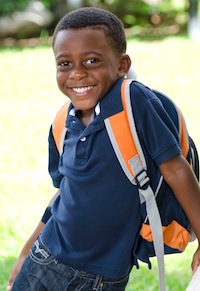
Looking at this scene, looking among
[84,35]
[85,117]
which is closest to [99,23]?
[84,35]

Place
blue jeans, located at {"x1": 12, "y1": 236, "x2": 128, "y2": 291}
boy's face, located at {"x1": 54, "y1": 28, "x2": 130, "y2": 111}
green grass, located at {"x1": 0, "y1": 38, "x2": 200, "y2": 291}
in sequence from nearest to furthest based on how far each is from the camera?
boy's face, located at {"x1": 54, "y1": 28, "x2": 130, "y2": 111} → blue jeans, located at {"x1": 12, "y1": 236, "x2": 128, "y2": 291} → green grass, located at {"x1": 0, "y1": 38, "x2": 200, "y2": 291}

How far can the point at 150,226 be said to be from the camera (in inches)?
103

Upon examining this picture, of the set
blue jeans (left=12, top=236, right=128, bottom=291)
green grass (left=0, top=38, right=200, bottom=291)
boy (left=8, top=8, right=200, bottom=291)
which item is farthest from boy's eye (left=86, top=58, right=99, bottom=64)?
green grass (left=0, top=38, right=200, bottom=291)

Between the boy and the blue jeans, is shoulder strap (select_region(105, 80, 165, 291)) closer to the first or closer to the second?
the boy

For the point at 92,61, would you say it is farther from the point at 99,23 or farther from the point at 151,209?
the point at 151,209

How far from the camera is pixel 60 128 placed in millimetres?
2908

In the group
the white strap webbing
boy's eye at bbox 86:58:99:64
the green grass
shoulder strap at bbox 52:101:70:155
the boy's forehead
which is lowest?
the green grass

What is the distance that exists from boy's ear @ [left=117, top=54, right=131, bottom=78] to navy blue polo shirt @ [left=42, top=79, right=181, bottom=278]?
110mm

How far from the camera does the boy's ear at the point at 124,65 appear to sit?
2805mm

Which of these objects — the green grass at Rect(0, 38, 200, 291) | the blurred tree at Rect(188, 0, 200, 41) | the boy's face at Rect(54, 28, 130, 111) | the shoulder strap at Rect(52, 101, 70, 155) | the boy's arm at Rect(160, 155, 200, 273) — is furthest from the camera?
the blurred tree at Rect(188, 0, 200, 41)

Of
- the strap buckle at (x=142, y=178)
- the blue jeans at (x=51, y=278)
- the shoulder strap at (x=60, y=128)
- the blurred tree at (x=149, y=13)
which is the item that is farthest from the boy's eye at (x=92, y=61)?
the blurred tree at (x=149, y=13)

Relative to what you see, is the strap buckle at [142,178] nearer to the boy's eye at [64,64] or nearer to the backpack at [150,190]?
the backpack at [150,190]

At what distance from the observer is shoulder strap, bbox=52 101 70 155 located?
289 cm

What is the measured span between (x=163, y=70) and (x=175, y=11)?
4884mm
